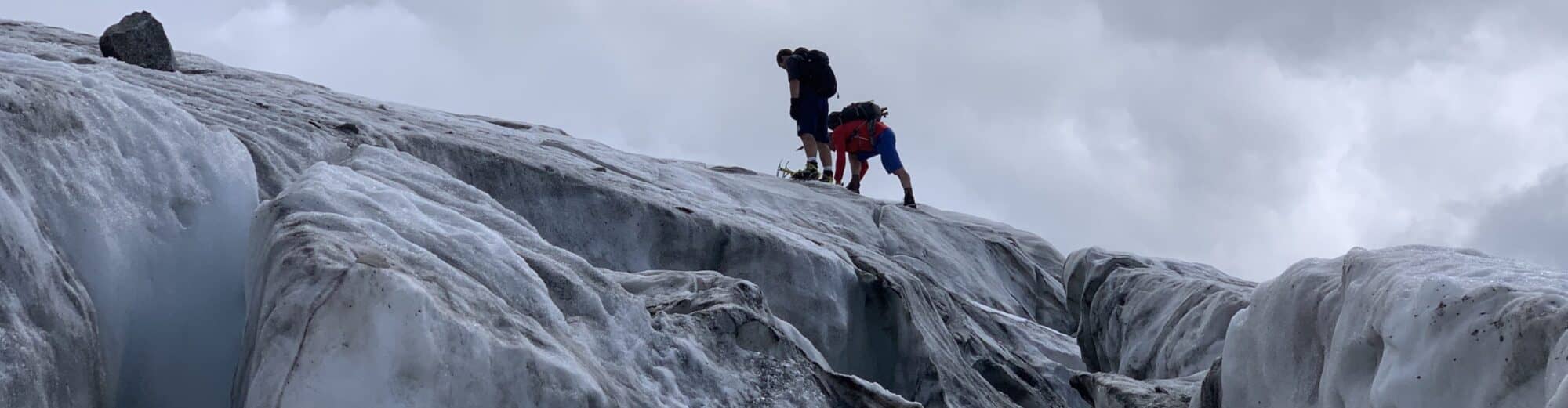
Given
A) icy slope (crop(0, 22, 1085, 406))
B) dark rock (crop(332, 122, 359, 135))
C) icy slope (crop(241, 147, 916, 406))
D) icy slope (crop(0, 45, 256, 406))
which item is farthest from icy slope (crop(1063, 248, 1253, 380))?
icy slope (crop(0, 45, 256, 406))

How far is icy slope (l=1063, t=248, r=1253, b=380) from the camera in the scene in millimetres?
14836

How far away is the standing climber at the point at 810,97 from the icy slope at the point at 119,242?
12.5 m

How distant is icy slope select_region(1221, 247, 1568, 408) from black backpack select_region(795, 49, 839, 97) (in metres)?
11.0

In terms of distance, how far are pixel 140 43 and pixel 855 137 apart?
911 centimetres

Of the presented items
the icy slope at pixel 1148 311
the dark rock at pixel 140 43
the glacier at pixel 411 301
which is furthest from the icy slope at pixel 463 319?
the icy slope at pixel 1148 311

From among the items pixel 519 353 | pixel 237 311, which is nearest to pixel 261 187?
pixel 237 311

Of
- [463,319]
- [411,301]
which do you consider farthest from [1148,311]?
[411,301]

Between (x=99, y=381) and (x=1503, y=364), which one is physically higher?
(x=1503, y=364)

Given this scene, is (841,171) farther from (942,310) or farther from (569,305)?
(569,305)

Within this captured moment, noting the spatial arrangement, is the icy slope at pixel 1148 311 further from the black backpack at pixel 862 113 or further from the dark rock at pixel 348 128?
the dark rock at pixel 348 128

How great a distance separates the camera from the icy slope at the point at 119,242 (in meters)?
7.03

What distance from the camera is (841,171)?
2158 centimetres

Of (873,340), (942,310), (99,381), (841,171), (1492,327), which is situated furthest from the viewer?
(841,171)

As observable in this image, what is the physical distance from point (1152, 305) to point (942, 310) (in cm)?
233
